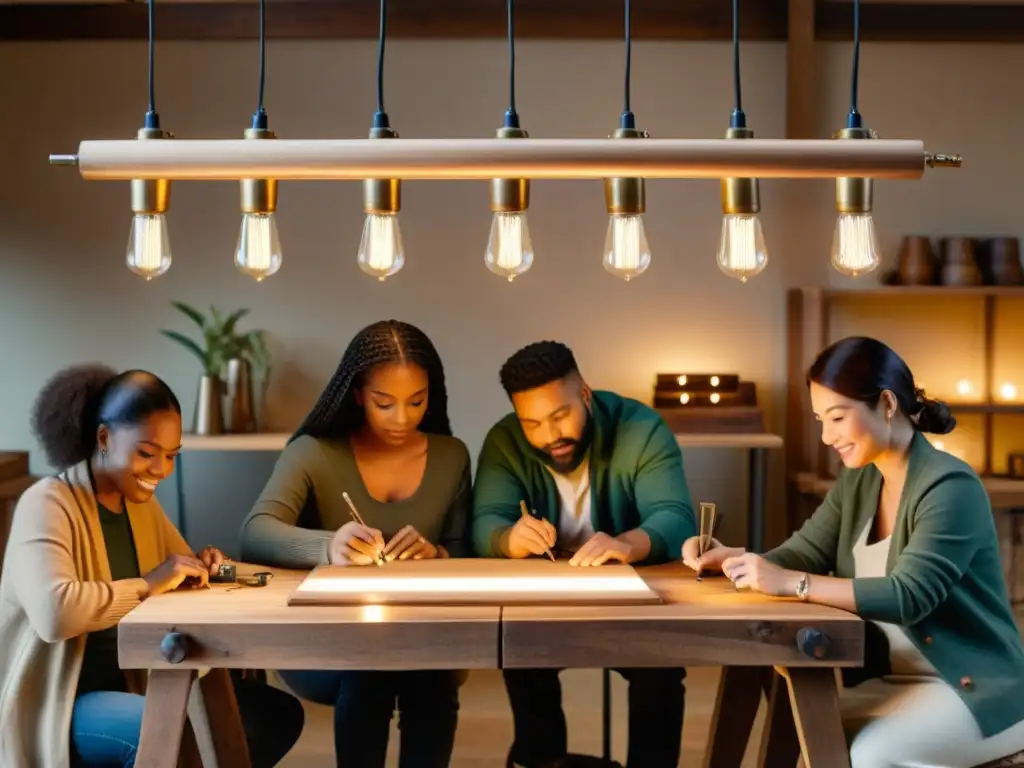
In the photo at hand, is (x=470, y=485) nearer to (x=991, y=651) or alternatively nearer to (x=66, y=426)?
(x=66, y=426)

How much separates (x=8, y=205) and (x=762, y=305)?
3.26 m

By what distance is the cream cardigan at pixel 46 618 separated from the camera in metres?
2.31

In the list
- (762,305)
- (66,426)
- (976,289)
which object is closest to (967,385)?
(976,289)

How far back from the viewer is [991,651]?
7.64 ft

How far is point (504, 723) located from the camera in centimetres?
422

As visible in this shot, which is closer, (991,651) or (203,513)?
(991,651)

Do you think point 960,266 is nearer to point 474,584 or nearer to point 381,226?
point 474,584

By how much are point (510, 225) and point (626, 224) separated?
0.69 ft

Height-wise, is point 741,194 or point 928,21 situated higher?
point 928,21

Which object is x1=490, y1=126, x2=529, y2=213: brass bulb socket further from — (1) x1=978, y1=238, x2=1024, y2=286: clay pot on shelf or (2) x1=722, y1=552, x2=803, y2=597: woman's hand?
(1) x1=978, y1=238, x2=1024, y2=286: clay pot on shelf

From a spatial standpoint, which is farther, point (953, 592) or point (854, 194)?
point (953, 592)

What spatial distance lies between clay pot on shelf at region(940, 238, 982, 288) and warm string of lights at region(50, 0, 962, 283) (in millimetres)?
3007

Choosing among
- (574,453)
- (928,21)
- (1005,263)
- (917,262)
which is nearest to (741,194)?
(574,453)

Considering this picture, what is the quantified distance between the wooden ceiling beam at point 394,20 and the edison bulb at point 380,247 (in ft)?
A: 10.7
